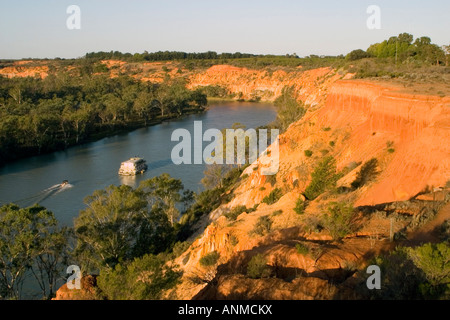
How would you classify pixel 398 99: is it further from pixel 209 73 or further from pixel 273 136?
pixel 209 73

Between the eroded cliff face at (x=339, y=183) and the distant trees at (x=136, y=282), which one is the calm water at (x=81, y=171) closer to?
the eroded cliff face at (x=339, y=183)

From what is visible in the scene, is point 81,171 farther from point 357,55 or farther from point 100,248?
point 357,55

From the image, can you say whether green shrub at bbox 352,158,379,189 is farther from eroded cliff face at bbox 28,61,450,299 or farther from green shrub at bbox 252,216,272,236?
green shrub at bbox 252,216,272,236

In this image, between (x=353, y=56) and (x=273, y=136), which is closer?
(x=273, y=136)

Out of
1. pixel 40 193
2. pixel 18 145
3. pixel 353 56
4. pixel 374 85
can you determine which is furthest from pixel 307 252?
pixel 353 56

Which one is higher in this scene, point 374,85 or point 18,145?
point 374,85
